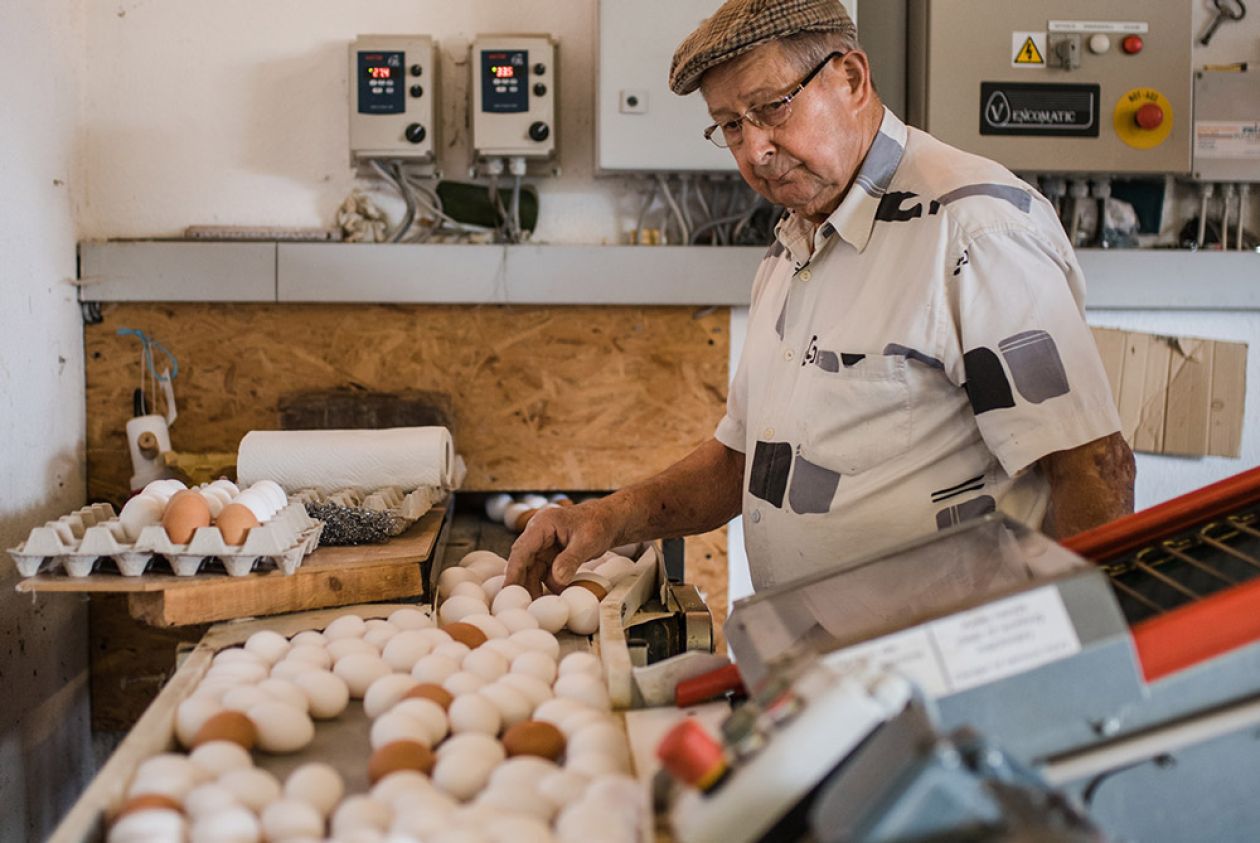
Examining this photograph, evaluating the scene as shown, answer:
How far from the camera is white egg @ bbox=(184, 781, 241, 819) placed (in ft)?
3.11

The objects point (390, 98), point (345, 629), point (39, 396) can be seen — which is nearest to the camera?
point (345, 629)

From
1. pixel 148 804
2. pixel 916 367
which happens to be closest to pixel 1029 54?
pixel 916 367

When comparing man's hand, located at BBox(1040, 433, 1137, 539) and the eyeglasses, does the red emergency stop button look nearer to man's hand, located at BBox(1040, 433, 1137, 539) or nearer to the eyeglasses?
the eyeglasses

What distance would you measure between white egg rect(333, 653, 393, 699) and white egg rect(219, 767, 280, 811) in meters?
0.32

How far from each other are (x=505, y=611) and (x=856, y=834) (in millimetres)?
1011

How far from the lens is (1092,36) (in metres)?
2.82

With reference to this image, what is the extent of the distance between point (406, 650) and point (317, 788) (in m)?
0.41

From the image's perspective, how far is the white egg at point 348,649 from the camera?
1.42 m

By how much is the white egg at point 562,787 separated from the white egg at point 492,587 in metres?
0.77

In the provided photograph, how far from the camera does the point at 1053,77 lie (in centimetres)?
282

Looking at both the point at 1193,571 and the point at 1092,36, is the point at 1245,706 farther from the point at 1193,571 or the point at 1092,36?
the point at 1092,36

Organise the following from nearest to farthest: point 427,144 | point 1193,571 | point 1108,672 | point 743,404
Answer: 1. point 1108,672
2. point 1193,571
3. point 743,404
4. point 427,144

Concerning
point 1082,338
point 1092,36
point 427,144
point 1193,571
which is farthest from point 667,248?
point 1193,571

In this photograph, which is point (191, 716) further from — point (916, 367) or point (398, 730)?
point (916, 367)
